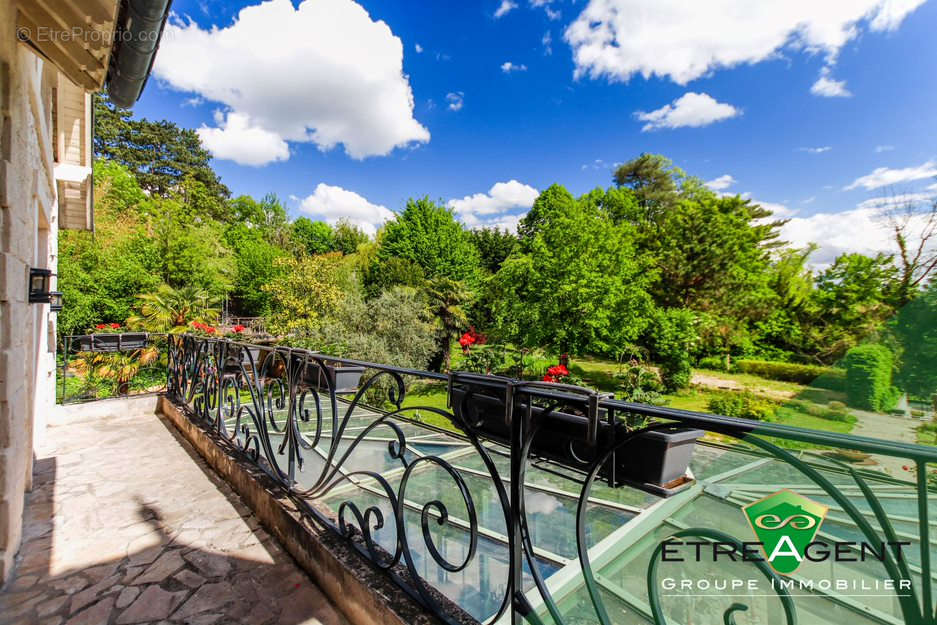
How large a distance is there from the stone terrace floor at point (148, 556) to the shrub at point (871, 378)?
1641 centimetres

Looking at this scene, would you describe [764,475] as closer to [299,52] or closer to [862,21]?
[299,52]

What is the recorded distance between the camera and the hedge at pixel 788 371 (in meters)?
13.7

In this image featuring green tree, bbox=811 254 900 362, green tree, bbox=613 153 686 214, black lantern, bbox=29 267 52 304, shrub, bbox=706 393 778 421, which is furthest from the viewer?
green tree, bbox=613 153 686 214

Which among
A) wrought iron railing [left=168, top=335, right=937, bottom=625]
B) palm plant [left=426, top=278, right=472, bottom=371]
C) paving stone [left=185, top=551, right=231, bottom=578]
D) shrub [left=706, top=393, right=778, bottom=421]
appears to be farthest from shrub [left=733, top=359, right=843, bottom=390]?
paving stone [left=185, top=551, right=231, bottom=578]

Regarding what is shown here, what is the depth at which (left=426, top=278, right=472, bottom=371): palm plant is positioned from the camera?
17172 millimetres

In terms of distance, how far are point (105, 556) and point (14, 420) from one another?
2.64 ft

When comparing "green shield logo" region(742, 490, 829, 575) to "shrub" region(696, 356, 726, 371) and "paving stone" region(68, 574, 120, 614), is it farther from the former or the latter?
"shrub" region(696, 356, 726, 371)

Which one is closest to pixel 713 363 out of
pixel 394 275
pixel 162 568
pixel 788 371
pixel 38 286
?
pixel 788 371

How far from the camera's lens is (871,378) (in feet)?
38.2

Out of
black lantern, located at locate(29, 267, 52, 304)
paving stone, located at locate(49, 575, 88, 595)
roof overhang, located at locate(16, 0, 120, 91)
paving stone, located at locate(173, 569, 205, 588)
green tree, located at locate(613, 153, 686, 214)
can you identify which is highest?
green tree, located at locate(613, 153, 686, 214)

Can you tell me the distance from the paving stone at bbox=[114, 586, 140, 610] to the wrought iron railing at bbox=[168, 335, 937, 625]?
697mm

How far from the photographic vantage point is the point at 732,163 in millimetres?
24031

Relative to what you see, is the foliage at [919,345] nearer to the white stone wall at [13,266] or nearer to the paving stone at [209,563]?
the paving stone at [209,563]

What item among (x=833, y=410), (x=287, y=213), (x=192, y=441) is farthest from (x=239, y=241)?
(x=833, y=410)
